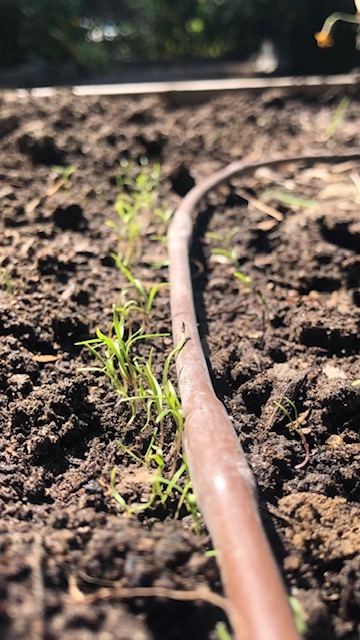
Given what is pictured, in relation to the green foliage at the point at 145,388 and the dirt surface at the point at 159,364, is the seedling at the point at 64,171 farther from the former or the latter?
the green foliage at the point at 145,388

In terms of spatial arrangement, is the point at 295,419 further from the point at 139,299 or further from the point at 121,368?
the point at 139,299

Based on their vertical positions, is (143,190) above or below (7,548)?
above

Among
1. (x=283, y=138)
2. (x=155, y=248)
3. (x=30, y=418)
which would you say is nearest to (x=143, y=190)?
(x=155, y=248)

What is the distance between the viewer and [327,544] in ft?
5.01

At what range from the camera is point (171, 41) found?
665 cm

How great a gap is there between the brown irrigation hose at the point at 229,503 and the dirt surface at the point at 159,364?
0.34 ft

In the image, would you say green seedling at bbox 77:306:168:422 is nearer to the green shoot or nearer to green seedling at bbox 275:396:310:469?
green seedling at bbox 275:396:310:469

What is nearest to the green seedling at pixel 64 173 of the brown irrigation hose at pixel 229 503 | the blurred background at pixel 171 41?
the brown irrigation hose at pixel 229 503

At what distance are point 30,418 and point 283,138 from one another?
263 centimetres

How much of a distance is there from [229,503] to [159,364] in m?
0.83

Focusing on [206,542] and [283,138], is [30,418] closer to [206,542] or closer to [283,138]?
[206,542]

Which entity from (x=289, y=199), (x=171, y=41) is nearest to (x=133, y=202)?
(x=289, y=199)

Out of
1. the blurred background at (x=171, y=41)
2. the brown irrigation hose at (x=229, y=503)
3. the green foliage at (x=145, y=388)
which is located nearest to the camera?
the brown irrigation hose at (x=229, y=503)

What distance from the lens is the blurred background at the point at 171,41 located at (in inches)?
221
